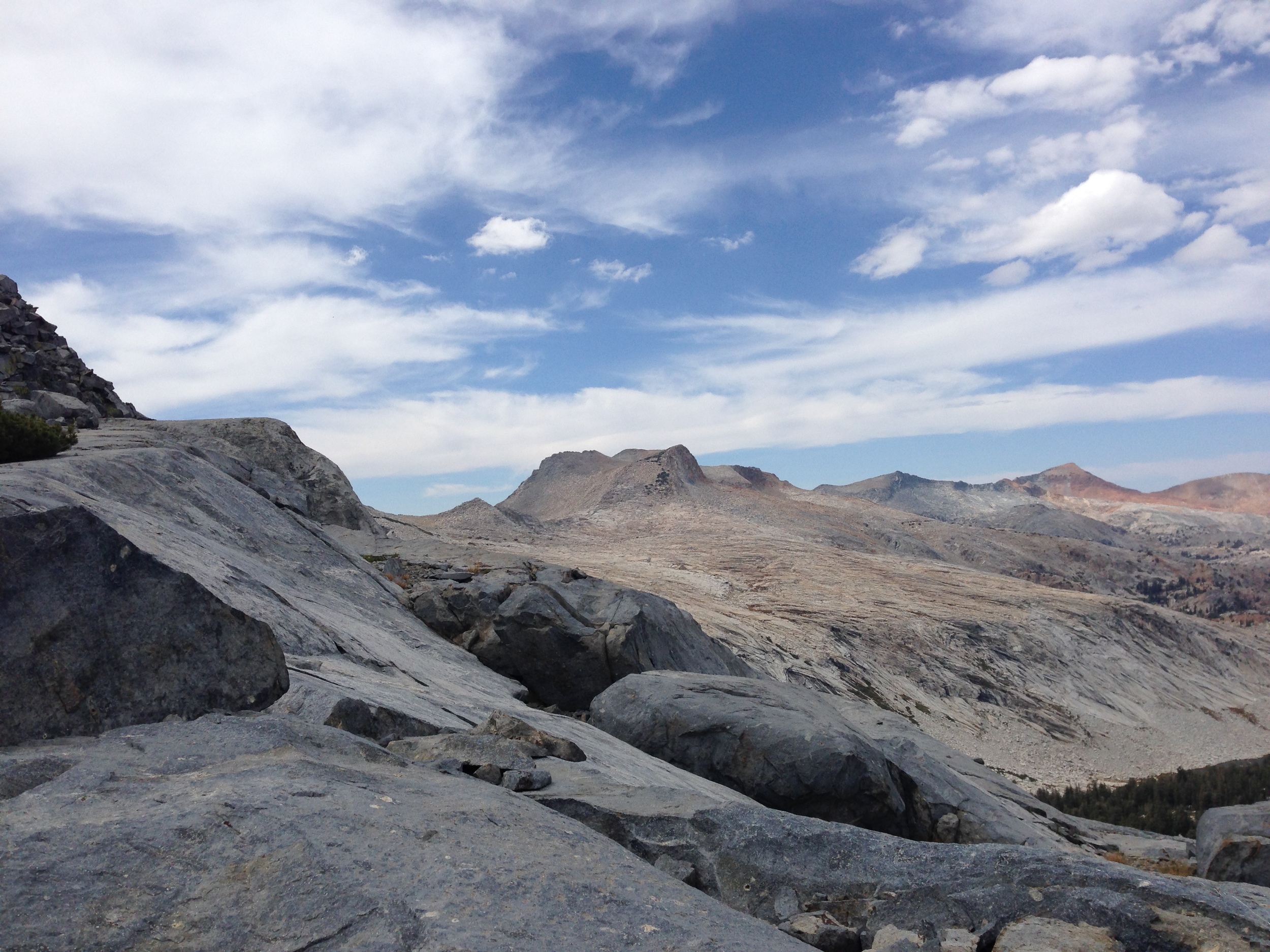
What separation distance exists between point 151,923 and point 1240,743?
176 ft

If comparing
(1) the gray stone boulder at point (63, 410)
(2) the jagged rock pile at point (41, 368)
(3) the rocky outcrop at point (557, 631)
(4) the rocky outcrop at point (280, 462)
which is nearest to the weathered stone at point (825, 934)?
(3) the rocky outcrop at point (557, 631)

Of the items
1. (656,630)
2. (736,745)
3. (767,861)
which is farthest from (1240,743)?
(767,861)

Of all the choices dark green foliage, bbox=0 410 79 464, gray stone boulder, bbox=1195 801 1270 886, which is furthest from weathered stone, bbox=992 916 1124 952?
dark green foliage, bbox=0 410 79 464

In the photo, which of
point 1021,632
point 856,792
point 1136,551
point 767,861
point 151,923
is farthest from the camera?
point 1136,551

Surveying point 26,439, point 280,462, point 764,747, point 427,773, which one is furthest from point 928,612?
point 427,773

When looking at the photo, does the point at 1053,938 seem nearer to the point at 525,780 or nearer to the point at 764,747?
the point at 525,780

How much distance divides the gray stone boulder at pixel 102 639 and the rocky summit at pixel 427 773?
0.07 feet

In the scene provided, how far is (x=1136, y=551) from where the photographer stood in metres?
102

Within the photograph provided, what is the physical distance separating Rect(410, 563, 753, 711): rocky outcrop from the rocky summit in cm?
7

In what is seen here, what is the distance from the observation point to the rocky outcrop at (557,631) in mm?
16656

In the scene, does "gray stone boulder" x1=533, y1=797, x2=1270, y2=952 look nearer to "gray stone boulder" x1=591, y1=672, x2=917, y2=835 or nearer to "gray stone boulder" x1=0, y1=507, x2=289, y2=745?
"gray stone boulder" x1=0, y1=507, x2=289, y2=745

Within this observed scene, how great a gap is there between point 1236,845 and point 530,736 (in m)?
13.8

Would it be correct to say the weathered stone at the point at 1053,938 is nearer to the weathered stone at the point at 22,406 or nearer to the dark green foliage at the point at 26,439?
the dark green foliage at the point at 26,439

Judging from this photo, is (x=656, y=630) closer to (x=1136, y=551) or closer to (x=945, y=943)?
(x=945, y=943)
